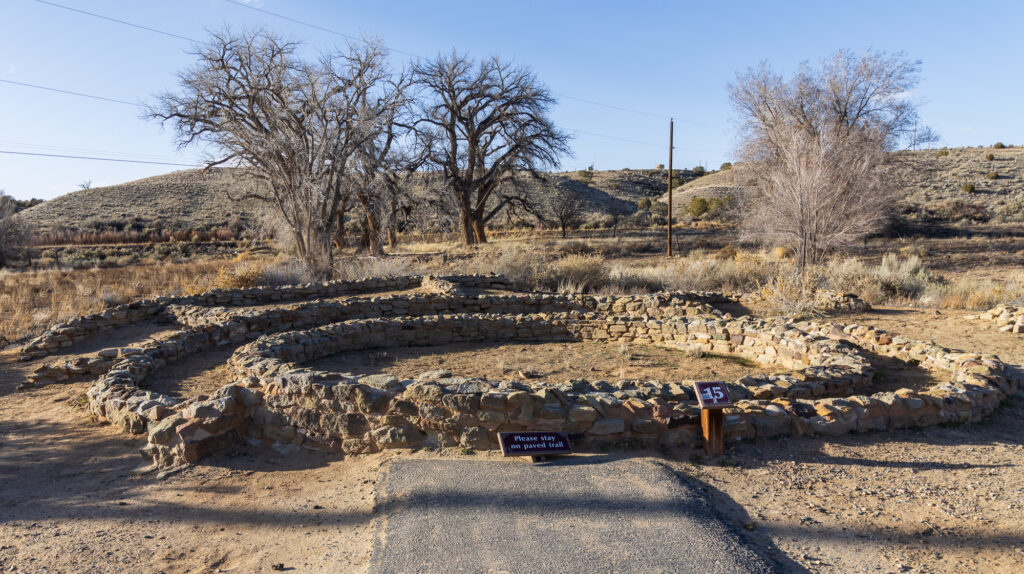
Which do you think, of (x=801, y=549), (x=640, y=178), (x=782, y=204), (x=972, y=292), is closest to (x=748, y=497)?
(x=801, y=549)

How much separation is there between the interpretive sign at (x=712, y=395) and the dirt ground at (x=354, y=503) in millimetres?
517

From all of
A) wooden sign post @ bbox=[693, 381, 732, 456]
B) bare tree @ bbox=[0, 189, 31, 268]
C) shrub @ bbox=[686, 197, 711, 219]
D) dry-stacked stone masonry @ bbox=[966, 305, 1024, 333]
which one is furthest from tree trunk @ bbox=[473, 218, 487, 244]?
wooden sign post @ bbox=[693, 381, 732, 456]

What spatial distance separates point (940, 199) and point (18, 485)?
44.4 m

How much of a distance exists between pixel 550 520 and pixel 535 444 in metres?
0.95

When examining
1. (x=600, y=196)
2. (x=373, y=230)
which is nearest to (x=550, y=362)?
(x=373, y=230)

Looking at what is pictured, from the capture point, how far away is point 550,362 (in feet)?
28.6

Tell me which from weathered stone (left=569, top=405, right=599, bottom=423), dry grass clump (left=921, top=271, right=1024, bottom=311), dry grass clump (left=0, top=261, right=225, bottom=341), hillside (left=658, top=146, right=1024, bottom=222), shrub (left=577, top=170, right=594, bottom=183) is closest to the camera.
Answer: weathered stone (left=569, top=405, right=599, bottom=423)

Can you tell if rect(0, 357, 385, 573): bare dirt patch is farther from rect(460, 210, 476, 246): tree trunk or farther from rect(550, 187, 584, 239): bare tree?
rect(550, 187, 584, 239): bare tree

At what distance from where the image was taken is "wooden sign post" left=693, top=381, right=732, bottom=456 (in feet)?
15.2

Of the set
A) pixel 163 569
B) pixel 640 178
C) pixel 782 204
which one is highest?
pixel 640 178

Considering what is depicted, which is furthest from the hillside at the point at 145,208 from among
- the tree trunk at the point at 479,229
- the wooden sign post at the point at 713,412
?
the wooden sign post at the point at 713,412

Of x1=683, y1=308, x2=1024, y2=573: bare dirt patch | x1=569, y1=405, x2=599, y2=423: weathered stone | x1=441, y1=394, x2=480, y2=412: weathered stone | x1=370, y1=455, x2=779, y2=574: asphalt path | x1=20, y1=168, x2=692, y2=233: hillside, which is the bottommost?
x1=683, y1=308, x2=1024, y2=573: bare dirt patch

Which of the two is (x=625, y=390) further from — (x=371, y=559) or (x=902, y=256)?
(x=902, y=256)

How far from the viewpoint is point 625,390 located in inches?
214
